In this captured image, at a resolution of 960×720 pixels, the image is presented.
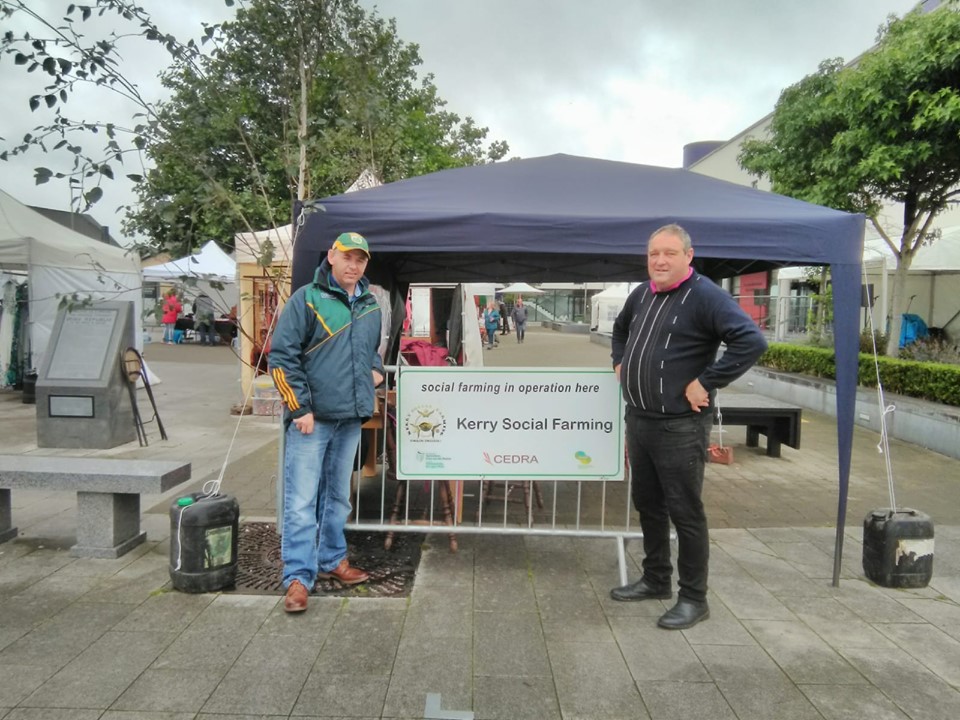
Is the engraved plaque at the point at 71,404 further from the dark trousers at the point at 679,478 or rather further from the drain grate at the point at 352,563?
the dark trousers at the point at 679,478

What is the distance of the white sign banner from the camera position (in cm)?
423

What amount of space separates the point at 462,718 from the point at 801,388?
420 inches

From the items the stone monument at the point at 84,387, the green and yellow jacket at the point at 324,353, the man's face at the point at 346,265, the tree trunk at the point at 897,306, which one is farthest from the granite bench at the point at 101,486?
the tree trunk at the point at 897,306

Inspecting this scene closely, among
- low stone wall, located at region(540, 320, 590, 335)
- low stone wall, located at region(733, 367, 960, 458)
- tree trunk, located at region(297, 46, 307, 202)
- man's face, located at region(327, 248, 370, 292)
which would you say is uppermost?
tree trunk, located at region(297, 46, 307, 202)

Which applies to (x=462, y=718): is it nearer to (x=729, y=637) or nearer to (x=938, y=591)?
(x=729, y=637)

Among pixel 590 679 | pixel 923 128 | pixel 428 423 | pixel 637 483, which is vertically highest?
pixel 923 128

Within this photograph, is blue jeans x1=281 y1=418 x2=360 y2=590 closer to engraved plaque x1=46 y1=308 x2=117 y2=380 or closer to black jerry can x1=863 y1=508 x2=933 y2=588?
black jerry can x1=863 y1=508 x2=933 y2=588

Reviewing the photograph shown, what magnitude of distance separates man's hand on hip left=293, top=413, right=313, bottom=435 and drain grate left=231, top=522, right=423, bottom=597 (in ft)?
3.39

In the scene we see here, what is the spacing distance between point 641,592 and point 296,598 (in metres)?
1.91

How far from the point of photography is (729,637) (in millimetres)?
3518

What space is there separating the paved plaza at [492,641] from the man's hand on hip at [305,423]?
100 cm

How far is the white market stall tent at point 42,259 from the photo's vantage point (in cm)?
1033

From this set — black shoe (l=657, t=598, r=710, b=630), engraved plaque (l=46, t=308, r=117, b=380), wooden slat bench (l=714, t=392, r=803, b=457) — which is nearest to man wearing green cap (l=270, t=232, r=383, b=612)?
black shoe (l=657, t=598, r=710, b=630)

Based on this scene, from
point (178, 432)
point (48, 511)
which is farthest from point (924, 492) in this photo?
point (178, 432)
